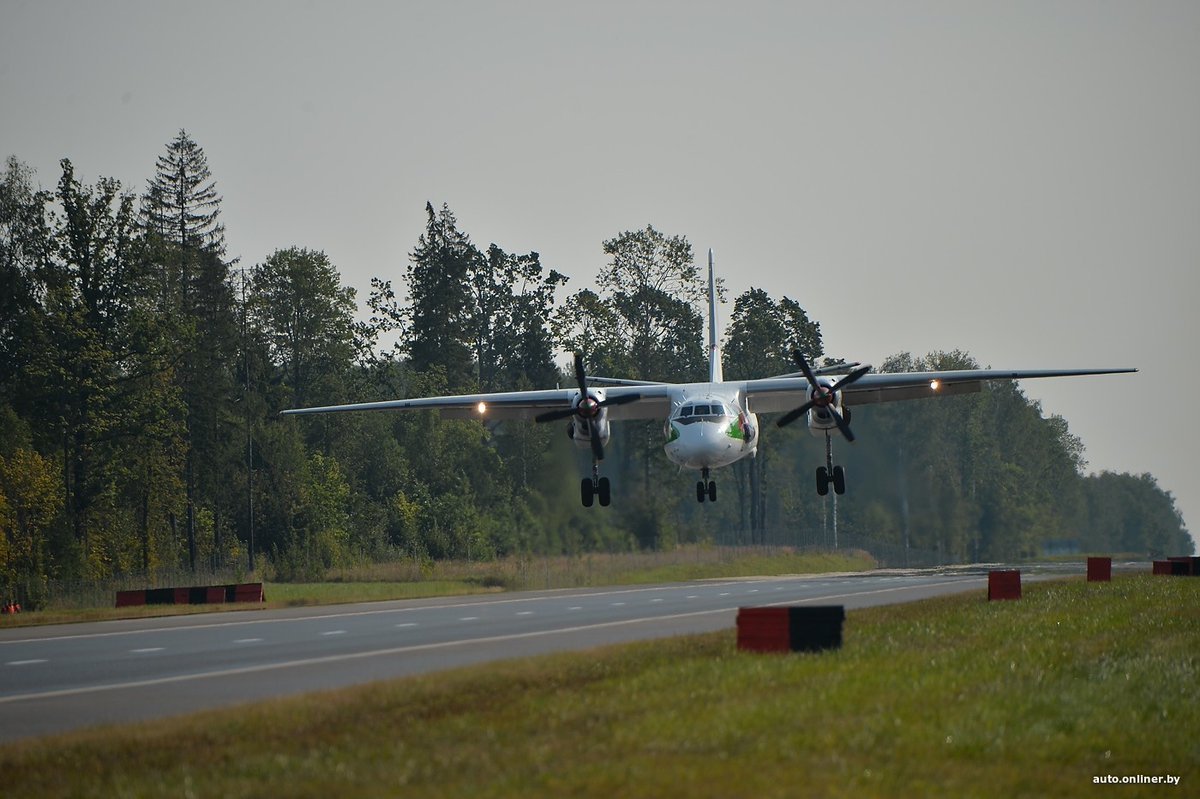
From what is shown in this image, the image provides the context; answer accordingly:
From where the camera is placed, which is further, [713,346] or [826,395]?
[713,346]

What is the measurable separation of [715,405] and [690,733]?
24.3 metres

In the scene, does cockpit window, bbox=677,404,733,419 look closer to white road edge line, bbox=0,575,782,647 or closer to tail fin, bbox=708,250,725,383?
white road edge line, bbox=0,575,782,647

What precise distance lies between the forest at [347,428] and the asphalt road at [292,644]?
1461 cm

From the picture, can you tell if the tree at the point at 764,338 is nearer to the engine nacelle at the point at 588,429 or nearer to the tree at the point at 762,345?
the tree at the point at 762,345

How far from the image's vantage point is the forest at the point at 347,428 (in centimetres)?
5350

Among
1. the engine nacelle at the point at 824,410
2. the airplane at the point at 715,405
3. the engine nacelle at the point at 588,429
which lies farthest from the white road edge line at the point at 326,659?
the engine nacelle at the point at 588,429

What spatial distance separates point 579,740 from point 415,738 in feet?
4.40

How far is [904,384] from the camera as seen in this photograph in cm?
3862

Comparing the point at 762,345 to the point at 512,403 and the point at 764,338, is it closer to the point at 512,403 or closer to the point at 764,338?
the point at 764,338

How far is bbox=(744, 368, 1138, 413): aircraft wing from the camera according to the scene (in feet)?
118

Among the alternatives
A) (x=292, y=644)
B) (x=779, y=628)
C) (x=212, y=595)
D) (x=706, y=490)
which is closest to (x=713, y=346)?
(x=706, y=490)

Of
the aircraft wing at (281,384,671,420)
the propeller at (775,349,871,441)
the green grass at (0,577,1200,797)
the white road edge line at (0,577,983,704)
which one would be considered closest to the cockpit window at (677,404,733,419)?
the propeller at (775,349,871,441)

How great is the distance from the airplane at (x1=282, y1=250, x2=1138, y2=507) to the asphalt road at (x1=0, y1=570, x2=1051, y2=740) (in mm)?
3722

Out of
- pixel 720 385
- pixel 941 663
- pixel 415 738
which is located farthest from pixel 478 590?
pixel 415 738
